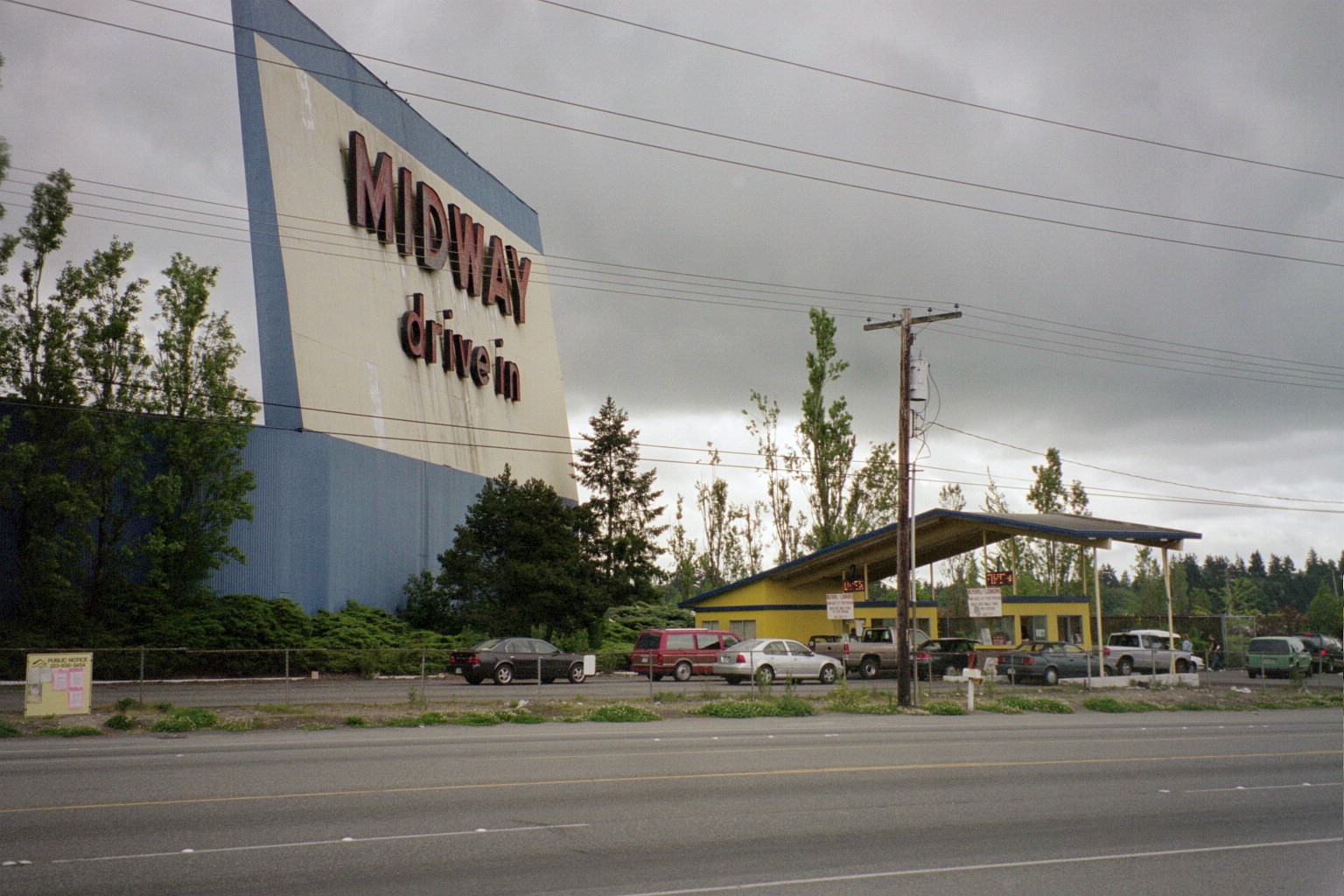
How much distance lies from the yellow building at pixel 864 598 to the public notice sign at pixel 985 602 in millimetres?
9330

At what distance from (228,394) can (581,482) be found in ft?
102

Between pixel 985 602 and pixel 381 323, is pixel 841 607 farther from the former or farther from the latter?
pixel 381 323

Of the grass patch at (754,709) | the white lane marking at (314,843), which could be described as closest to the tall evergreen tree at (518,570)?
the grass patch at (754,709)

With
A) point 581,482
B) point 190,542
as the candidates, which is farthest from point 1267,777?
point 581,482

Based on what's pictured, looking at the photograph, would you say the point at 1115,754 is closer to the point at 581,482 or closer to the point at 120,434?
the point at 120,434

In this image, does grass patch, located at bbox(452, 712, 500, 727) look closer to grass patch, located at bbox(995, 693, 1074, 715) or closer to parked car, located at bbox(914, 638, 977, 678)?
grass patch, located at bbox(995, 693, 1074, 715)

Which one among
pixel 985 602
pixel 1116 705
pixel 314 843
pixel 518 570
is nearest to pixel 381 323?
pixel 518 570

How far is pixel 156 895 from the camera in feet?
24.2

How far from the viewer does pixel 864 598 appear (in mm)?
49281

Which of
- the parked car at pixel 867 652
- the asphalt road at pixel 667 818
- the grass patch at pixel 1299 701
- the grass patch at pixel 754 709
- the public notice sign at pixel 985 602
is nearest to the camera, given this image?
the asphalt road at pixel 667 818

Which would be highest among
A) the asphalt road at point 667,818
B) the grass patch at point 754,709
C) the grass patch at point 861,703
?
the asphalt road at point 667,818

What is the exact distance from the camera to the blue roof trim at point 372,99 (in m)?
39.2

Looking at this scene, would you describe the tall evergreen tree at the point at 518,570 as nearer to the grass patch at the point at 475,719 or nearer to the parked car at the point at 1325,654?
the grass patch at the point at 475,719

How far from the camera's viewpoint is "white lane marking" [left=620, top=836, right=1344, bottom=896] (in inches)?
301
